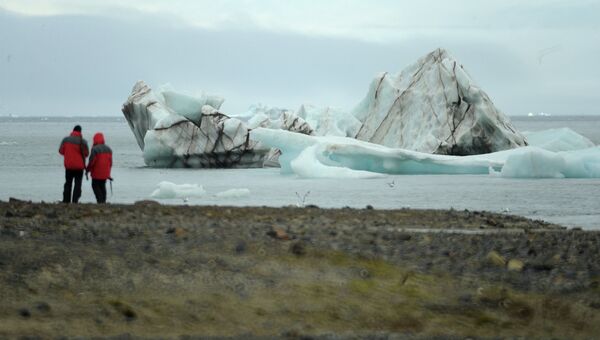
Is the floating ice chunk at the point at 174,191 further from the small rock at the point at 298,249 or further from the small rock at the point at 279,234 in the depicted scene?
the small rock at the point at 298,249

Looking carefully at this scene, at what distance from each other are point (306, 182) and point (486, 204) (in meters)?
5.36

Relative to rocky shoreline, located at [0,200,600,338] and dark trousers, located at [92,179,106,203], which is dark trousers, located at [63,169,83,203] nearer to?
dark trousers, located at [92,179,106,203]

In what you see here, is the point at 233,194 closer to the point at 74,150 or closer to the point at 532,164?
the point at 74,150

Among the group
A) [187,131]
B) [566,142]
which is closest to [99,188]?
[187,131]

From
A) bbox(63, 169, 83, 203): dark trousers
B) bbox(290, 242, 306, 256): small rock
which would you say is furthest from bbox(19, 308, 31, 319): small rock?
bbox(63, 169, 83, 203): dark trousers

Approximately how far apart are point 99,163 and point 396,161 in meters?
12.0

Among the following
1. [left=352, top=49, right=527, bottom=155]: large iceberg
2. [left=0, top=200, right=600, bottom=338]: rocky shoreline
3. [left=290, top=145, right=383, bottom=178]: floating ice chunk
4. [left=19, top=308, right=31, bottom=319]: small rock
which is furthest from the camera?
[left=352, top=49, right=527, bottom=155]: large iceberg

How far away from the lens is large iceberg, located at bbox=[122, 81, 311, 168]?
2377 centimetres

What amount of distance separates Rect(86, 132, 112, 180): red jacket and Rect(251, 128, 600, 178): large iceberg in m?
10.2

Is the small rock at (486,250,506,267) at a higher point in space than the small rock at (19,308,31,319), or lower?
higher

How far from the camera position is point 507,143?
82.3 ft

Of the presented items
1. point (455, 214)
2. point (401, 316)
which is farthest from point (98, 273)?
point (455, 214)

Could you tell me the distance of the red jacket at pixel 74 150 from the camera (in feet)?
34.8

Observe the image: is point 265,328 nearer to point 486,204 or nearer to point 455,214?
point 455,214
